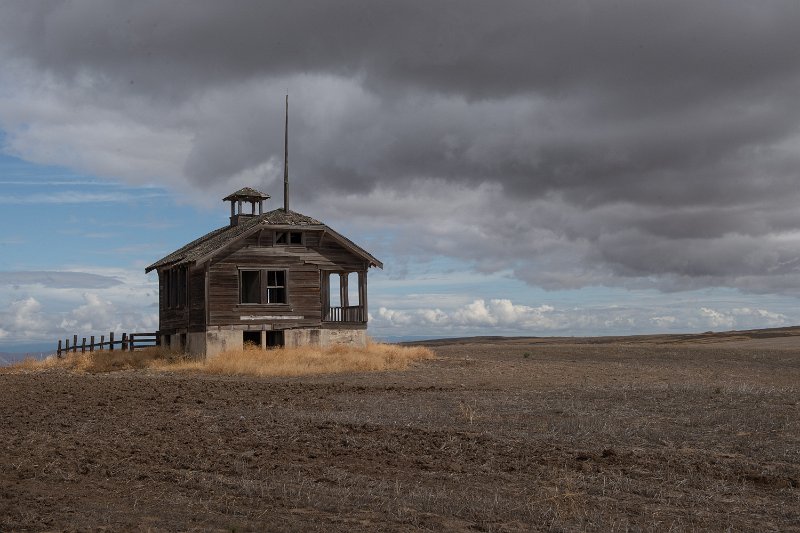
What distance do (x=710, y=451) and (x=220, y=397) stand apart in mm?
13279

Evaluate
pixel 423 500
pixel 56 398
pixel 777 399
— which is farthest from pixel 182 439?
pixel 777 399

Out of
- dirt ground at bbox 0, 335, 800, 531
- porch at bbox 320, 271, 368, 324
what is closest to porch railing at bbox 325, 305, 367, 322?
porch at bbox 320, 271, 368, 324

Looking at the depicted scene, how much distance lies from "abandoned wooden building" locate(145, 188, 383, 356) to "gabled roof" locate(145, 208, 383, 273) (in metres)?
0.05

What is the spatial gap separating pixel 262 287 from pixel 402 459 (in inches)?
1111

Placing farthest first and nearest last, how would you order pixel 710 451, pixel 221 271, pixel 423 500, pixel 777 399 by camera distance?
1. pixel 221 271
2. pixel 777 399
3. pixel 710 451
4. pixel 423 500

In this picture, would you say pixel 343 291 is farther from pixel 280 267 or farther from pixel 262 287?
pixel 262 287

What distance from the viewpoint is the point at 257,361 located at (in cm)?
3569

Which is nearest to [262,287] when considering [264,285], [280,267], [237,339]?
[264,285]

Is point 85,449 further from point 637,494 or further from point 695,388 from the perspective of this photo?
point 695,388

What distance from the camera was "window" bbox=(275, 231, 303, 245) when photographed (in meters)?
41.8

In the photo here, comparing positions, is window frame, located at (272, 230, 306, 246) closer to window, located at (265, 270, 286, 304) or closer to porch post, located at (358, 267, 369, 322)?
window, located at (265, 270, 286, 304)

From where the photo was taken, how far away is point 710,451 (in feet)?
46.5

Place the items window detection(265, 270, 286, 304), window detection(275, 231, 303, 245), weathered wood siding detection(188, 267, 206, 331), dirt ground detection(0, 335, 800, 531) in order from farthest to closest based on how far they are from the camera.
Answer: window detection(265, 270, 286, 304) < window detection(275, 231, 303, 245) < weathered wood siding detection(188, 267, 206, 331) < dirt ground detection(0, 335, 800, 531)

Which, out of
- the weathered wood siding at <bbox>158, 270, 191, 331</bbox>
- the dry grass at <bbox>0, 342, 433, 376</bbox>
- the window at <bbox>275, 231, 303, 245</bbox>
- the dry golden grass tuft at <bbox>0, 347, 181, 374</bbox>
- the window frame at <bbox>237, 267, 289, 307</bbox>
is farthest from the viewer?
the weathered wood siding at <bbox>158, 270, 191, 331</bbox>
